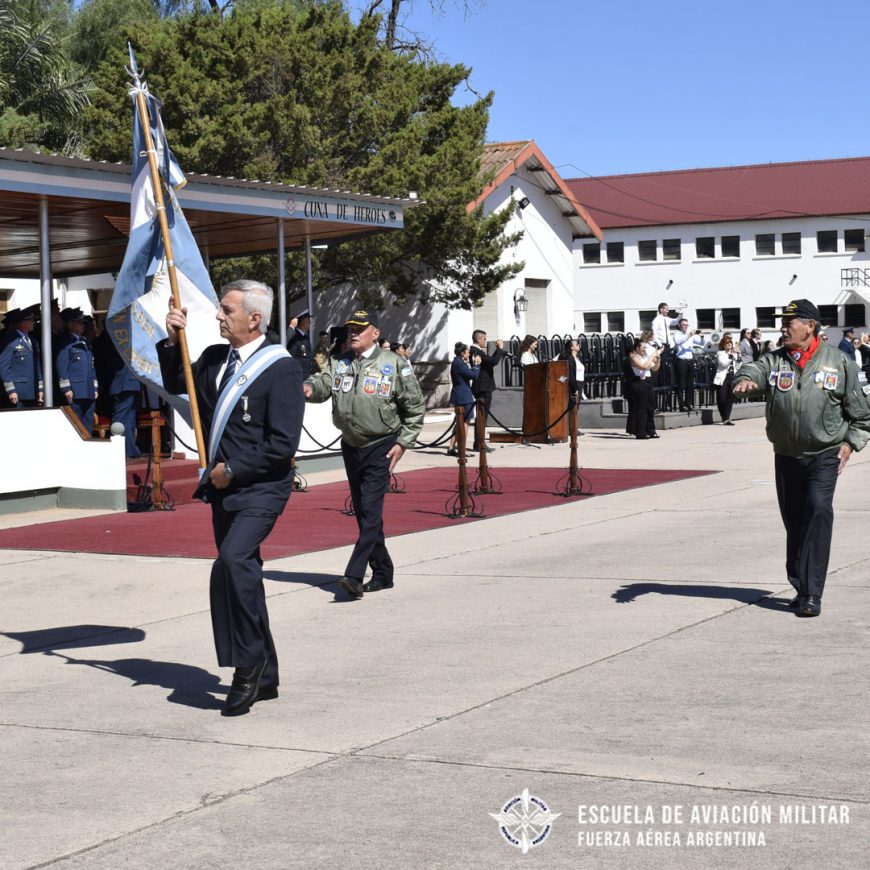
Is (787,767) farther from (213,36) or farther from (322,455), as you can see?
(213,36)

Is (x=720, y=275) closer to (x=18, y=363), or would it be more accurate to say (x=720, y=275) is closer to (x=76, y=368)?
(x=76, y=368)

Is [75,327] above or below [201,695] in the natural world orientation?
above

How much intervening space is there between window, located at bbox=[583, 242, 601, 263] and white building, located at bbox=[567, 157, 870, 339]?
5 centimetres

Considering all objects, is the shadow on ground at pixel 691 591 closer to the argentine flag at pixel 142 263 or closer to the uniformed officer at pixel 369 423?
the uniformed officer at pixel 369 423

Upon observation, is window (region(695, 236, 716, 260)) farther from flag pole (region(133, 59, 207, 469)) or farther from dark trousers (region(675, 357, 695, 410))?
flag pole (region(133, 59, 207, 469))

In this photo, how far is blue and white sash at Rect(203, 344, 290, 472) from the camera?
6516 mm

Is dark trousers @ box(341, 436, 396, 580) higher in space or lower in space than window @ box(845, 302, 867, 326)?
lower

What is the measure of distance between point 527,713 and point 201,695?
1639mm

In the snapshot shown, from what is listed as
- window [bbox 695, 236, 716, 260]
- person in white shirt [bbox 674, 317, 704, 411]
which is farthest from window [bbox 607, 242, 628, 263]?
person in white shirt [bbox 674, 317, 704, 411]

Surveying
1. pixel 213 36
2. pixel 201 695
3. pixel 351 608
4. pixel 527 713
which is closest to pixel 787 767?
pixel 527 713

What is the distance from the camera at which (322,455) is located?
63.7ft

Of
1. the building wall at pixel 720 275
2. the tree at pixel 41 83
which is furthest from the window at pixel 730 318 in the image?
the tree at pixel 41 83

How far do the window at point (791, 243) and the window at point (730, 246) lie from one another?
2043 mm

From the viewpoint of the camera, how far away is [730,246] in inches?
2591
